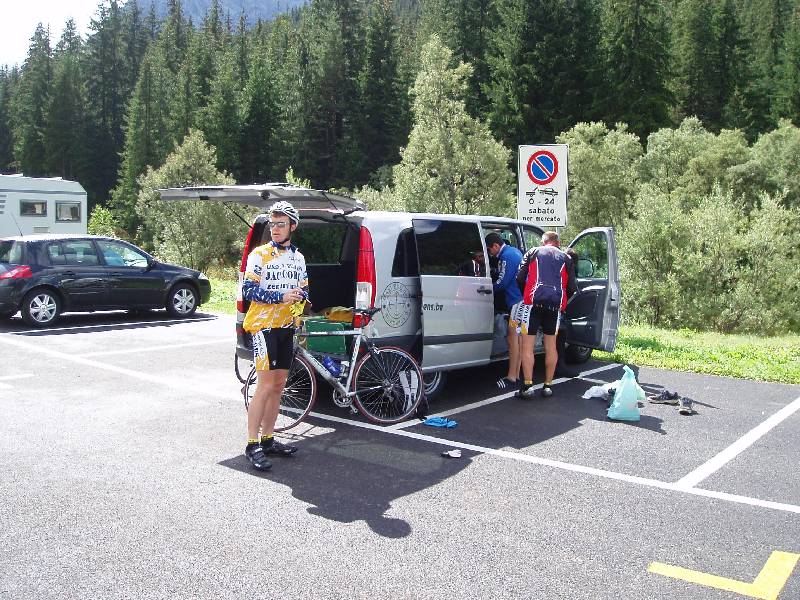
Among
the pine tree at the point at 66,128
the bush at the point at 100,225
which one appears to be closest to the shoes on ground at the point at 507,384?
the bush at the point at 100,225

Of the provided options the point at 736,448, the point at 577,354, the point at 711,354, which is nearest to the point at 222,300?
the point at 577,354

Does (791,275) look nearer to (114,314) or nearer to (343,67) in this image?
(114,314)

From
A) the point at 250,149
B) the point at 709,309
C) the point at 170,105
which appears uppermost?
the point at 170,105

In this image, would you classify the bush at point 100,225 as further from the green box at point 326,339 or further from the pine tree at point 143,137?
the green box at point 326,339

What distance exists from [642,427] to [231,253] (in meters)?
25.4

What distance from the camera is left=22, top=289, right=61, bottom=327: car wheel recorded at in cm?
1279

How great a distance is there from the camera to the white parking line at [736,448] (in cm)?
555

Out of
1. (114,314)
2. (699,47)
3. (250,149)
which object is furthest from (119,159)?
(114,314)

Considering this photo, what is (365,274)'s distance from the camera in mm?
6980

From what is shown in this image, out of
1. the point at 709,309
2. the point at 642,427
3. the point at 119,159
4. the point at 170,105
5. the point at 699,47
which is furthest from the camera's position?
the point at 119,159

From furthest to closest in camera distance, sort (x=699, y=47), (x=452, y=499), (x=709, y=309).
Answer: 1. (x=699, y=47)
2. (x=709, y=309)
3. (x=452, y=499)

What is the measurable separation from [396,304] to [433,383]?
115cm

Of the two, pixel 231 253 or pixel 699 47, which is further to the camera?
pixel 699 47

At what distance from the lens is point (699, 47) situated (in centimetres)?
6059
